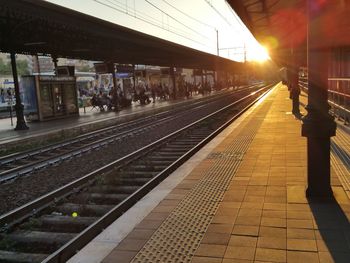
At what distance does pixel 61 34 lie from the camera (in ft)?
66.5

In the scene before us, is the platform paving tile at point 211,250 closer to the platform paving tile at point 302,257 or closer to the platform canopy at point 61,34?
the platform paving tile at point 302,257

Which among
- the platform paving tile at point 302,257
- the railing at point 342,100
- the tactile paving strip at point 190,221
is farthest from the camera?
the railing at point 342,100

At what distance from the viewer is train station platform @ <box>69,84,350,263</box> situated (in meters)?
3.91

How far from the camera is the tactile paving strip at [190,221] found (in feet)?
13.2

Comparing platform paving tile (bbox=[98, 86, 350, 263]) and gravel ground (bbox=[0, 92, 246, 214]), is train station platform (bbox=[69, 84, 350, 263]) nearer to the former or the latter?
platform paving tile (bbox=[98, 86, 350, 263])

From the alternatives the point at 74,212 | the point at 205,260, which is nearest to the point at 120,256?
the point at 205,260

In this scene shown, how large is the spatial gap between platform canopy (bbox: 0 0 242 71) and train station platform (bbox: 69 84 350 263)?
427 inches

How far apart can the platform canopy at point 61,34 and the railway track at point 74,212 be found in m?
8.45

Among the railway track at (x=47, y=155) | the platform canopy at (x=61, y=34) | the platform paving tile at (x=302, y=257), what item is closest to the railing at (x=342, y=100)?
the railway track at (x=47, y=155)

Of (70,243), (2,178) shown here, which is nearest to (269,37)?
(2,178)

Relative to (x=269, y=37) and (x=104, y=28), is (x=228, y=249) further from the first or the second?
(x=269, y=37)

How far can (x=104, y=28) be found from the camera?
72.0 ft

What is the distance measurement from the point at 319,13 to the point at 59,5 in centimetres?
1371

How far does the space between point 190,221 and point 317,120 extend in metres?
1.82
